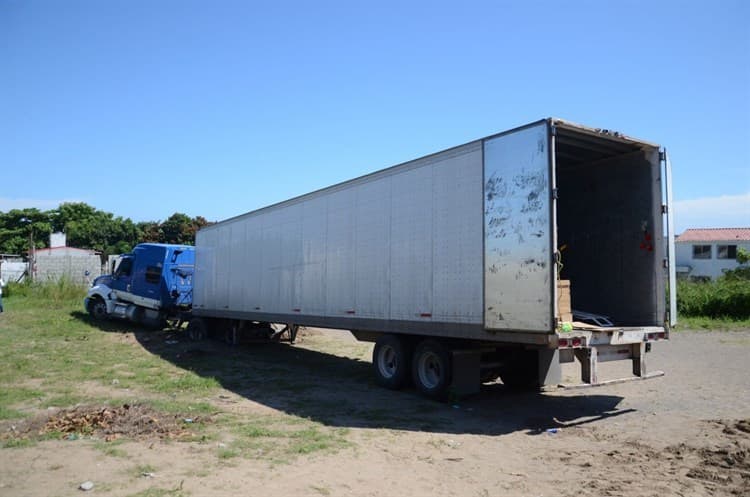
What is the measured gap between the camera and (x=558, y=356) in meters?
7.86

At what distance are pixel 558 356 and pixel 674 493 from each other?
302 centimetres

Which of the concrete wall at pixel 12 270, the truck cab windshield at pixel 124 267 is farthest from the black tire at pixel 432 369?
the concrete wall at pixel 12 270

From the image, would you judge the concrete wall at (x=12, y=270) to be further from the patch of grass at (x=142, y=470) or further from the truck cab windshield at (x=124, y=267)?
the patch of grass at (x=142, y=470)

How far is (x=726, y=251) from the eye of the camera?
140ft

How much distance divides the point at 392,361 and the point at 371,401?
129cm

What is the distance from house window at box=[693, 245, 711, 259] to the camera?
43500 millimetres

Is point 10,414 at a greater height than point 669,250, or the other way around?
point 669,250

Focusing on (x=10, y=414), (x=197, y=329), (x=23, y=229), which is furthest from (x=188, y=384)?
(x=23, y=229)

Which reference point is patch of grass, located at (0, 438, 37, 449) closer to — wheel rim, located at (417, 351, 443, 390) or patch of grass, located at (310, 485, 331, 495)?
patch of grass, located at (310, 485, 331, 495)

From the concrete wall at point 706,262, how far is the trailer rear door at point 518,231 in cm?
4051

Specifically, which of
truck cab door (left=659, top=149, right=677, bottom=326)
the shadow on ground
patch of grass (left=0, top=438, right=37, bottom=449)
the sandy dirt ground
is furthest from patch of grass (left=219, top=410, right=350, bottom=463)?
truck cab door (left=659, top=149, right=677, bottom=326)

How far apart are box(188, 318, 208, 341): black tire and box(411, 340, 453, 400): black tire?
34.0 feet

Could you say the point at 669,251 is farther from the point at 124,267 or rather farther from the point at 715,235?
the point at 715,235

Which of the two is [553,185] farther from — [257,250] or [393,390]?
[257,250]
